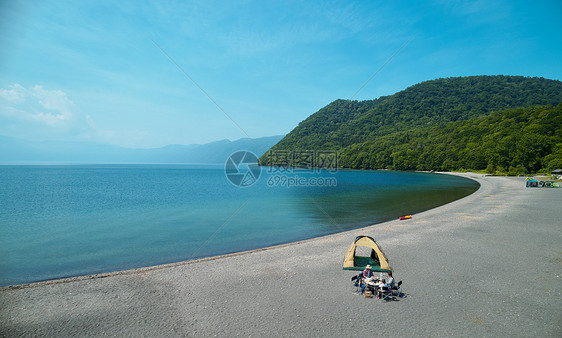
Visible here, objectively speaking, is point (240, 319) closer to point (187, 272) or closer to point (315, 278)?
point (315, 278)

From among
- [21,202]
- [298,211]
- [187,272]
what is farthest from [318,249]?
[21,202]

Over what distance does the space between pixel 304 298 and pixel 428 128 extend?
530ft

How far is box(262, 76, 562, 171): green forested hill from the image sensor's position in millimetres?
110000


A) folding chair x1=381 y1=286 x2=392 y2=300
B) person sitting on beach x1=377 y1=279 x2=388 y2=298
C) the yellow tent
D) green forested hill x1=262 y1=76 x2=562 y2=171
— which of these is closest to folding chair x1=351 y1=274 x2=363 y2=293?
person sitting on beach x1=377 y1=279 x2=388 y2=298

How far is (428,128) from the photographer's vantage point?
147125 millimetres

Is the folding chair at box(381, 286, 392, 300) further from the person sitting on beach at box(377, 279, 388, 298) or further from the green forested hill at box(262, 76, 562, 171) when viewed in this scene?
the green forested hill at box(262, 76, 562, 171)

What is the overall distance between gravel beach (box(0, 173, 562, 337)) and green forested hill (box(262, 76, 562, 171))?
298 feet

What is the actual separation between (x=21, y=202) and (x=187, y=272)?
34.3m
